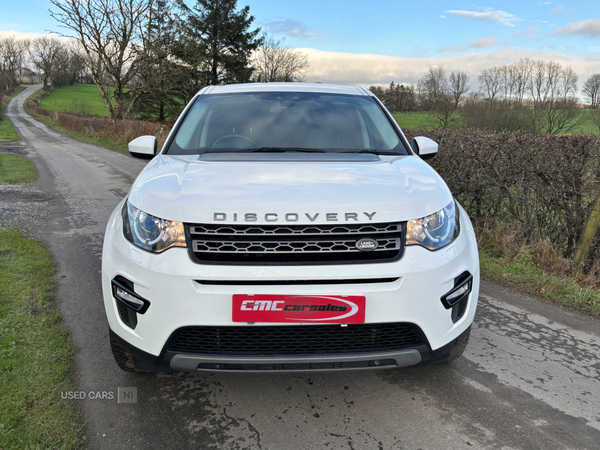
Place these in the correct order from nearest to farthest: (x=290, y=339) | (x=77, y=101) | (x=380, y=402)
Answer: (x=290, y=339), (x=380, y=402), (x=77, y=101)

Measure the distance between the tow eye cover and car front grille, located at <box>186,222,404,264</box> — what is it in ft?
0.05

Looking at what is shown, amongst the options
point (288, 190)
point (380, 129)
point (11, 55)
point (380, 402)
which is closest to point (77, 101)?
point (11, 55)

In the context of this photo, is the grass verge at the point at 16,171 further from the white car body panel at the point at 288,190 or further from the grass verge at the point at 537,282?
the grass verge at the point at 537,282

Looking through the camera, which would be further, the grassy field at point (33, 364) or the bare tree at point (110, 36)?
the bare tree at point (110, 36)

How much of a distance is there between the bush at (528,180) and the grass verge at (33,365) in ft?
16.1

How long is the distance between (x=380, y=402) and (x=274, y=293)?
1035 mm

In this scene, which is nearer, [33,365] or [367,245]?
[367,245]

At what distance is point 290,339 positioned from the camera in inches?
81.4

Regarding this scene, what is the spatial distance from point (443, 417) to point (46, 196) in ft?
28.8

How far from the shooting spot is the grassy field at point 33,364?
7.04ft

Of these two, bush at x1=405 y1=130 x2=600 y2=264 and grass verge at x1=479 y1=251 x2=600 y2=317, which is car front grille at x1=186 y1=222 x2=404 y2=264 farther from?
bush at x1=405 y1=130 x2=600 y2=264

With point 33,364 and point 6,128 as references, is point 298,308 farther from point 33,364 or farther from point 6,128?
point 6,128

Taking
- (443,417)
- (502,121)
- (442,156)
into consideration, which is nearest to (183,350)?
(443,417)

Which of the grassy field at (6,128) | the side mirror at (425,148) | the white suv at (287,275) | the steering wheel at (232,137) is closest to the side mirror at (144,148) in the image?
the steering wheel at (232,137)
